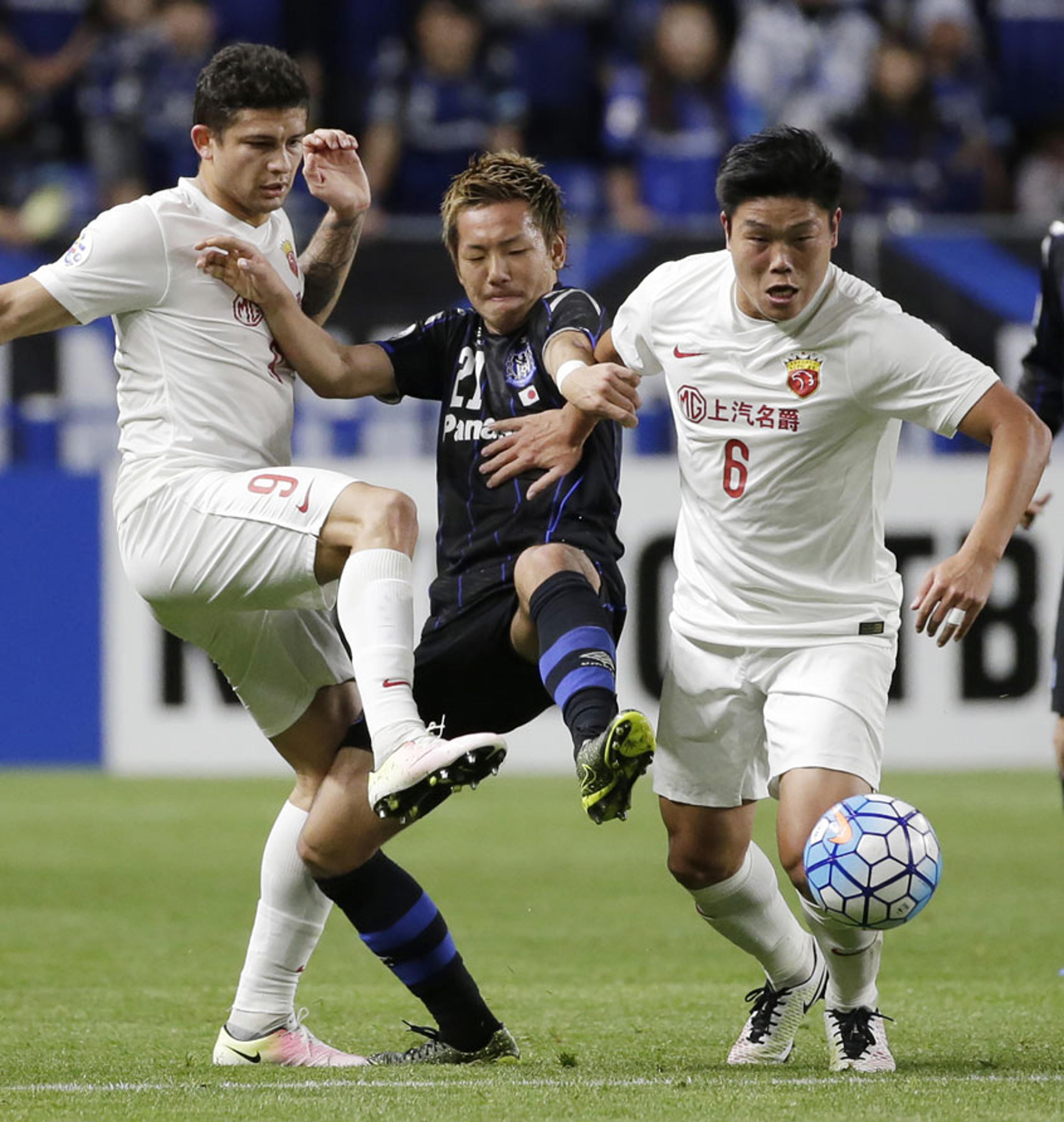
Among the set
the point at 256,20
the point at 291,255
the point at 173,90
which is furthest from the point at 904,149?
the point at 291,255

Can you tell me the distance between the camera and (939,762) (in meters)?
11.7

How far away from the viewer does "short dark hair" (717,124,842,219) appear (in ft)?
15.0

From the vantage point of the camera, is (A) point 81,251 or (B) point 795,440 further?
(A) point 81,251

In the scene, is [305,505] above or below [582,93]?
below

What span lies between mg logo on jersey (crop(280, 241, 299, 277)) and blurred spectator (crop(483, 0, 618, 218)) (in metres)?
8.09

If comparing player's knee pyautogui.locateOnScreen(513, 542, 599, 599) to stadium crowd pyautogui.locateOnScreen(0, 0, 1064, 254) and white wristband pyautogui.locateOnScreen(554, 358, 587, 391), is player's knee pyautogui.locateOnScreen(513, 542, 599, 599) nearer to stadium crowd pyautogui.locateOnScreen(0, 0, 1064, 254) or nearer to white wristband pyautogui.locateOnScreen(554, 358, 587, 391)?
white wristband pyautogui.locateOnScreen(554, 358, 587, 391)

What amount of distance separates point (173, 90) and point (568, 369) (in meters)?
8.81

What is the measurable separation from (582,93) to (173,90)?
278 cm

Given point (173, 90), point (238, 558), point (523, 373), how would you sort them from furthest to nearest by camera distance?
1. point (173, 90)
2. point (523, 373)
3. point (238, 558)

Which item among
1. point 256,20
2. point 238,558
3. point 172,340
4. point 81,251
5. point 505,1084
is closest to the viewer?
point 505,1084

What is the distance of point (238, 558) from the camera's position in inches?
188

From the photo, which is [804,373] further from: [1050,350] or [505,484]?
[1050,350]

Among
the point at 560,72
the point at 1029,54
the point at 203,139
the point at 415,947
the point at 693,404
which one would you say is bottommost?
the point at 415,947

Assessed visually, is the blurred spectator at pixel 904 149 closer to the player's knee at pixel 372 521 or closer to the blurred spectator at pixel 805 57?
the blurred spectator at pixel 805 57
